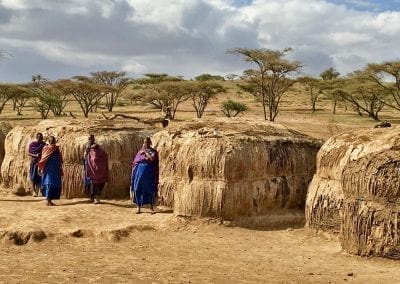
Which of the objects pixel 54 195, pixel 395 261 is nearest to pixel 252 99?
pixel 54 195

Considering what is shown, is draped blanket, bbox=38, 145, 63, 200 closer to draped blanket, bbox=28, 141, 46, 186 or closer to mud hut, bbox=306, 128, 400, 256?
draped blanket, bbox=28, 141, 46, 186

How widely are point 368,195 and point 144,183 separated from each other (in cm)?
453

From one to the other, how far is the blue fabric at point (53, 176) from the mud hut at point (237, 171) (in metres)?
2.38

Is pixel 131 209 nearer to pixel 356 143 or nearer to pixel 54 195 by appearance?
pixel 54 195

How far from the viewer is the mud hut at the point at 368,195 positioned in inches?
315

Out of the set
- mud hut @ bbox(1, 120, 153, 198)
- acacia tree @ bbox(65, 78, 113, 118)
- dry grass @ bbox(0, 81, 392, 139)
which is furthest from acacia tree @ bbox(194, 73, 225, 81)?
mud hut @ bbox(1, 120, 153, 198)

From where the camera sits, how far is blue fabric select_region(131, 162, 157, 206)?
11180 mm

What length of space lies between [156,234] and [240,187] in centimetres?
170

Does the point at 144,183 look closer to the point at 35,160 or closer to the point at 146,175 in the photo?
the point at 146,175

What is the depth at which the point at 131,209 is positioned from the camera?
1179cm

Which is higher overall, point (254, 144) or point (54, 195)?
point (254, 144)

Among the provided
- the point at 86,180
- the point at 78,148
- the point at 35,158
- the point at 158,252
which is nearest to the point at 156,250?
the point at 158,252

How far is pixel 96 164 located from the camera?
39.8 feet

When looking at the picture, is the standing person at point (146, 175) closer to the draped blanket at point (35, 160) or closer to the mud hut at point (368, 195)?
the draped blanket at point (35, 160)
